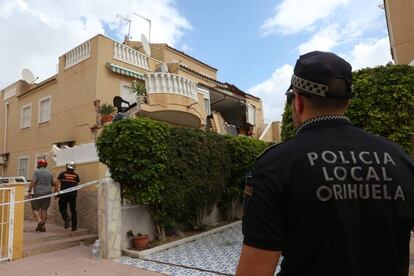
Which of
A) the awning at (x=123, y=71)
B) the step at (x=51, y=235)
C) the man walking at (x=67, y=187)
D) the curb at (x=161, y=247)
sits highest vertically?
the awning at (x=123, y=71)

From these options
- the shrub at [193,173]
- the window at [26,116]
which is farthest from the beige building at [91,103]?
the shrub at [193,173]

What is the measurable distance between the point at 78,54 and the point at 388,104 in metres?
11.8

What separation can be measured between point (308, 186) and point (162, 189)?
7.41 m

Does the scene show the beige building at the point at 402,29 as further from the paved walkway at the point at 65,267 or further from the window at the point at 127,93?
the window at the point at 127,93

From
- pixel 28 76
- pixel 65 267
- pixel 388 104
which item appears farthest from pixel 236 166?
pixel 28 76

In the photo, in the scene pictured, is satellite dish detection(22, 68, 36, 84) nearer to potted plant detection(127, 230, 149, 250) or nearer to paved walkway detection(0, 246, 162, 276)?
paved walkway detection(0, 246, 162, 276)

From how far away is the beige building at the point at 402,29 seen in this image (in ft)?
29.1

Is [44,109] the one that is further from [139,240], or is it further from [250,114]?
[139,240]

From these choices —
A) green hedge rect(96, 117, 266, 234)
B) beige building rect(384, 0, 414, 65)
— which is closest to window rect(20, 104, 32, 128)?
green hedge rect(96, 117, 266, 234)

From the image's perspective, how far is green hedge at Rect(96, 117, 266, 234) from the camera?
830 centimetres

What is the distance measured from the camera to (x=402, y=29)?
29.7ft

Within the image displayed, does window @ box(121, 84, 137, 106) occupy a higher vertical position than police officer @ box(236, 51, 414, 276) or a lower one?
higher

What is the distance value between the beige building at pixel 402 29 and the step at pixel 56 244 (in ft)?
31.0

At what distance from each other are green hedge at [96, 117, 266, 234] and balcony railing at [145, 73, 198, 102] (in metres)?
2.61
